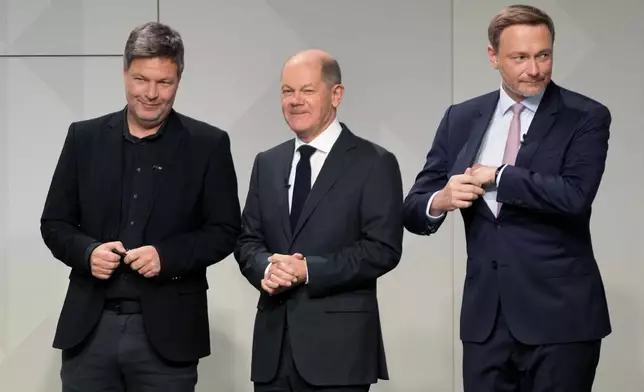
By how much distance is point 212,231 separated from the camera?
3.21 meters

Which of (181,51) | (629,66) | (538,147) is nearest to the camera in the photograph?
(538,147)

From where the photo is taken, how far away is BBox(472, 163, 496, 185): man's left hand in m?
2.90

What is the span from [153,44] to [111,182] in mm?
473

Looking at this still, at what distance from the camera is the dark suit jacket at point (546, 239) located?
2.87m

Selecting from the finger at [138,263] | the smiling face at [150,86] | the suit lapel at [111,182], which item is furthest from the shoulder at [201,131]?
the finger at [138,263]

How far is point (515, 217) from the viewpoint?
296cm

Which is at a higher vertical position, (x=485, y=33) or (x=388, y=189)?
(x=485, y=33)

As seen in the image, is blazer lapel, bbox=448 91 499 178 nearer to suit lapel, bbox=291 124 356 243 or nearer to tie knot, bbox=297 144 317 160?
suit lapel, bbox=291 124 356 243

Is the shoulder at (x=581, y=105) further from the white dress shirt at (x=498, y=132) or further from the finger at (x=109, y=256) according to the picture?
the finger at (x=109, y=256)

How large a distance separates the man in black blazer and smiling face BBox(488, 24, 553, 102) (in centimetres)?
49

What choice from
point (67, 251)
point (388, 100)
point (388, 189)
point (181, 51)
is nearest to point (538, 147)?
point (388, 189)

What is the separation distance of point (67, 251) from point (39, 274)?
1.91 metres

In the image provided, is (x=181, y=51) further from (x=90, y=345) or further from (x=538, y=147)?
(x=538, y=147)

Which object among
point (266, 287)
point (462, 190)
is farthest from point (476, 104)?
point (266, 287)
